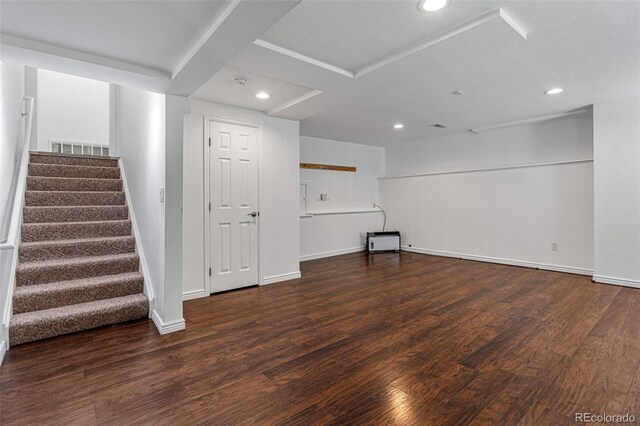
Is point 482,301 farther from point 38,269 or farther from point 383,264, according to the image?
point 38,269

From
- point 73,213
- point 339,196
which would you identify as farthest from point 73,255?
point 339,196

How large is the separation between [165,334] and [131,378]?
2.19ft

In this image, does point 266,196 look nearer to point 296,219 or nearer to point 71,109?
point 296,219

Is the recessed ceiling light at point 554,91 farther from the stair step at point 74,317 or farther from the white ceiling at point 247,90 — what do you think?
the stair step at point 74,317

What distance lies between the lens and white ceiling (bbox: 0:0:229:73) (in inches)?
65.9

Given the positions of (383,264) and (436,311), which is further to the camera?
(383,264)

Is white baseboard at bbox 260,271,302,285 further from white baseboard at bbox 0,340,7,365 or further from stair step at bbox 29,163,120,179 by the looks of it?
stair step at bbox 29,163,120,179

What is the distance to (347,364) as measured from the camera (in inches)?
84.5

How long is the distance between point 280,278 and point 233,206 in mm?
1205

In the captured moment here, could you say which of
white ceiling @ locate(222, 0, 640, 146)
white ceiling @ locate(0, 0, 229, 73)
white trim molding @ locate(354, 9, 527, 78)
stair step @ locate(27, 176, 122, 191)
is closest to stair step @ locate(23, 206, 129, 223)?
stair step @ locate(27, 176, 122, 191)

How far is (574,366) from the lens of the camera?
82.3 inches

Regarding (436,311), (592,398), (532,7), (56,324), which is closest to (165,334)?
(56,324)

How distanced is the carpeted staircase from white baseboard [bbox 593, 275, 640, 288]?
542 centimetres

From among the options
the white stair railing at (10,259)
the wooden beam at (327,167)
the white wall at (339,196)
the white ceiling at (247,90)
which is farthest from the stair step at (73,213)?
the wooden beam at (327,167)
